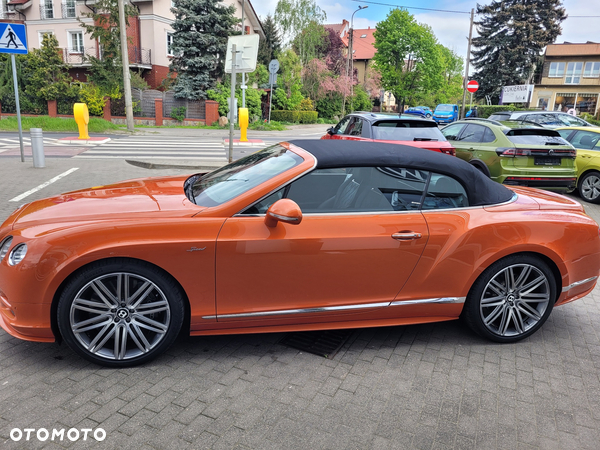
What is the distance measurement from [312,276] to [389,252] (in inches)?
23.0

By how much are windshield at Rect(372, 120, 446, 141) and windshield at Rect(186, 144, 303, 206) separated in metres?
5.20

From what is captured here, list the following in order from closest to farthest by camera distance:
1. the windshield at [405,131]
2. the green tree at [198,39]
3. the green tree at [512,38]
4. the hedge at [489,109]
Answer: the windshield at [405,131] → the green tree at [198,39] → the hedge at [489,109] → the green tree at [512,38]

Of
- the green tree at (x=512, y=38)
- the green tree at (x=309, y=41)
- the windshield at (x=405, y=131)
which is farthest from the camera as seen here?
the green tree at (x=512, y=38)

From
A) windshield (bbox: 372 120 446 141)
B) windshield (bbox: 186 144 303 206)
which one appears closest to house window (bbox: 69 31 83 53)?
windshield (bbox: 372 120 446 141)

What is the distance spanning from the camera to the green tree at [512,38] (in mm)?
50531

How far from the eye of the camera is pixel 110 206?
3.45 m

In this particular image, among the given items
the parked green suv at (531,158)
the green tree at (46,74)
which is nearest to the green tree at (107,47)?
the green tree at (46,74)

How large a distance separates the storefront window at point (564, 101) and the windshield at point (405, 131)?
5140 cm

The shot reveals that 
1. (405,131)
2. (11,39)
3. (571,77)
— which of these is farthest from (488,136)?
(571,77)

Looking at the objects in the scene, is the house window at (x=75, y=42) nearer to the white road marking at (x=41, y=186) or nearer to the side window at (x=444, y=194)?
the white road marking at (x=41, y=186)

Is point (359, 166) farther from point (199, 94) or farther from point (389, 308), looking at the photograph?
point (199, 94)

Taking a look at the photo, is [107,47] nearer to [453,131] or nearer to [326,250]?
[453,131]

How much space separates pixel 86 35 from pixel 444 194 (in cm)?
3993

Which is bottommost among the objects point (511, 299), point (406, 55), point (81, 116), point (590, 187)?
point (590, 187)
